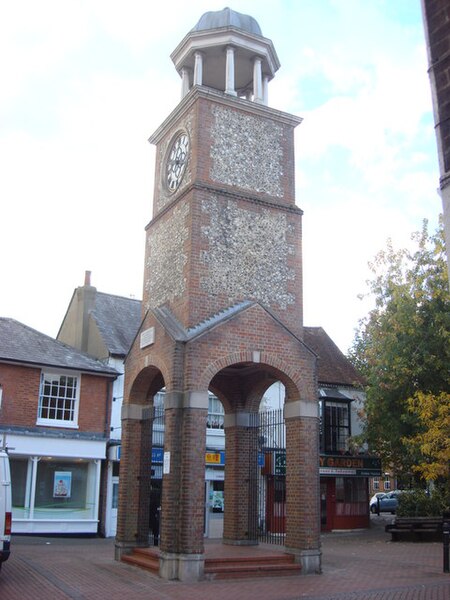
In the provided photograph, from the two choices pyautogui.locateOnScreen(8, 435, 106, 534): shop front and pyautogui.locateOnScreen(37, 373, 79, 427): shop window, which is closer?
pyautogui.locateOnScreen(8, 435, 106, 534): shop front

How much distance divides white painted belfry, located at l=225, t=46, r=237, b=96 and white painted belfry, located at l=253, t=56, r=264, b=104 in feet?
2.14

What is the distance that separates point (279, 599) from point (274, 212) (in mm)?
8859

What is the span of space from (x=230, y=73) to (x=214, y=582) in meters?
12.0

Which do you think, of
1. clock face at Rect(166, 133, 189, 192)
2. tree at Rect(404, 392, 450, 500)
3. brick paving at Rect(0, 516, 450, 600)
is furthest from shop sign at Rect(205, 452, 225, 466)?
clock face at Rect(166, 133, 189, 192)

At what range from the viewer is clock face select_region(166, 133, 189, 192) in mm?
16094

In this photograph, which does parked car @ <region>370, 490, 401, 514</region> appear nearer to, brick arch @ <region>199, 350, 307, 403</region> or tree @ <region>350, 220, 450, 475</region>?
tree @ <region>350, 220, 450, 475</region>

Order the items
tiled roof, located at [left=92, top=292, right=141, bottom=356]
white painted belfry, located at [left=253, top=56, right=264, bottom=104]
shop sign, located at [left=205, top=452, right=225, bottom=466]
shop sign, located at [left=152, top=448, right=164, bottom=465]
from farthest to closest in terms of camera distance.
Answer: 1. tiled roof, located at [left=92, top=292, right=141, bottom=356]
2. shop sign, located at [left=205, top=452, right=225, bottom=466]
3. shop sign, located at [left=152, top=448, right=164, bottom=465]
4. white painted belfry, located at [left=253, top=56, right=264, bottom=104]

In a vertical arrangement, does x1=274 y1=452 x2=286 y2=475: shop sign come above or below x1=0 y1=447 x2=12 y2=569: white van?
above

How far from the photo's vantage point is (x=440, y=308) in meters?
23.7

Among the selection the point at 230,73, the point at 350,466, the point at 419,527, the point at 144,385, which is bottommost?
the point at 419,527

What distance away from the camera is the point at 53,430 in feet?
74.0

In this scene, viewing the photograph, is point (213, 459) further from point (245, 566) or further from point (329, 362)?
point (245, 566)

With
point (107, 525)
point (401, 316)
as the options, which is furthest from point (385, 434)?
point (107, 525)

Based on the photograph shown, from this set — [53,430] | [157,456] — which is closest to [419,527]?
[157,456]
